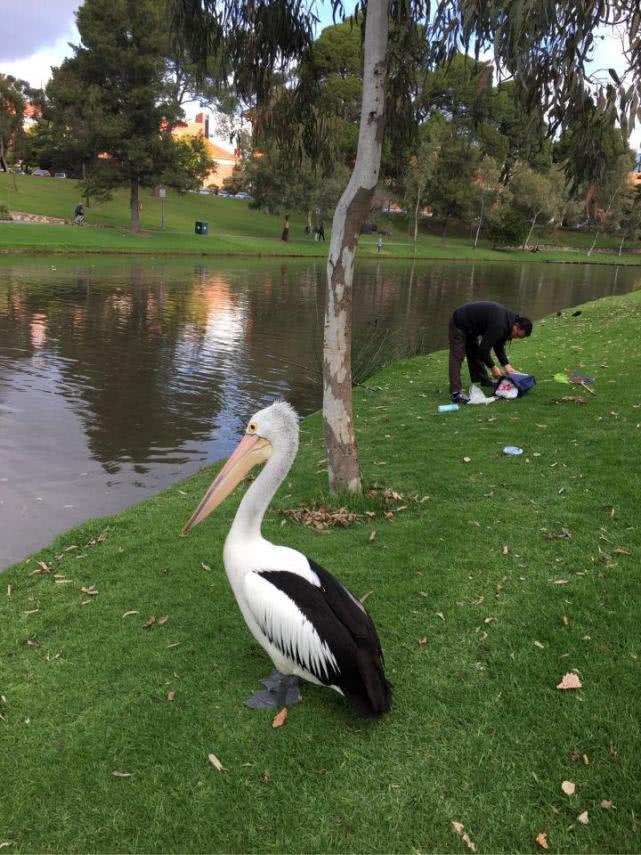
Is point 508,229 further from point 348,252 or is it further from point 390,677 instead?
point 390,677

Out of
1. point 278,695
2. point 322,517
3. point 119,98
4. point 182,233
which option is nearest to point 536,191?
point 182,233

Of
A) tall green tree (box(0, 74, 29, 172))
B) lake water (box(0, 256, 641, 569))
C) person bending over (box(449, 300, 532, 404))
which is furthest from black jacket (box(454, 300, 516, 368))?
tall green tree (box(0, 74, 29, 172))

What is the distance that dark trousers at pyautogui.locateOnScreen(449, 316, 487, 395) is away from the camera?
32.6ft

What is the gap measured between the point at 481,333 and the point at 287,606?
746 centimetres

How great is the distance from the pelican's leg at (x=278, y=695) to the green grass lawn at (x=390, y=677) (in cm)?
6

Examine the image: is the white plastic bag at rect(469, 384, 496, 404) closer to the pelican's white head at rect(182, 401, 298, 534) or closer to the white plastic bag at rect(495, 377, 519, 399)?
the white plastic bag at rect(495, 377, 519, 399)

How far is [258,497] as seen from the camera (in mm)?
3721

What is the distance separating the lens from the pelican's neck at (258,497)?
3.68 metres

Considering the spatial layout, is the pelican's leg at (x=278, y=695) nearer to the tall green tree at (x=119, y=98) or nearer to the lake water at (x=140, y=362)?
the lake water at (x=140, y=362)

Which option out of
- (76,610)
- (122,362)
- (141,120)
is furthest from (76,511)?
(141,120)

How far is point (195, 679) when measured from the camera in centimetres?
395

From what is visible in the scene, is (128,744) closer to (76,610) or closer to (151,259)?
(76,610)

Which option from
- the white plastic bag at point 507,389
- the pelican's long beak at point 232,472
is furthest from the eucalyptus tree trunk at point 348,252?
the white plastic bag at point 507,389

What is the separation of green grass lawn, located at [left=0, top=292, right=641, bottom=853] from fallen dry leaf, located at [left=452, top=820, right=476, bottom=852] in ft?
0.09
